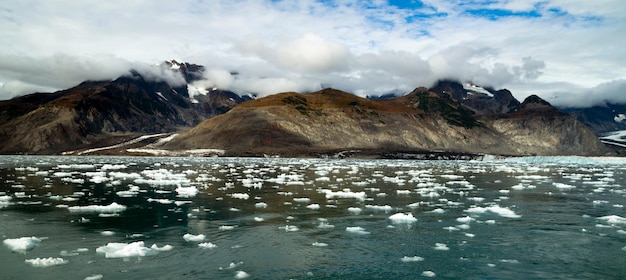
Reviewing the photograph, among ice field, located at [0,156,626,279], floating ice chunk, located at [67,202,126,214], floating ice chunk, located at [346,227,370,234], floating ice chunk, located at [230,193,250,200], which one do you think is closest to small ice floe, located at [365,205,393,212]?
ice field, located at [0,156,626,279]

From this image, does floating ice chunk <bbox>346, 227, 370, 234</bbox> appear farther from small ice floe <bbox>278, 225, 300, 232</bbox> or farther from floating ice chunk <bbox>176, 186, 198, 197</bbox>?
floating ice chunk <bbox>176, 186, 198, 197</bbox>

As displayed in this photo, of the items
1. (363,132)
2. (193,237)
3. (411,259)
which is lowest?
(411,259)

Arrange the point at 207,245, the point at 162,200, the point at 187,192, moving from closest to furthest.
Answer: the point at 207,245 → the point at 162,200 → the point at 187,192

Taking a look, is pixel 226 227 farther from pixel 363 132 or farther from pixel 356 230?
pixel 363 132

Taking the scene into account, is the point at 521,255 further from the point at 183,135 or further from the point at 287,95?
the point at 287,95

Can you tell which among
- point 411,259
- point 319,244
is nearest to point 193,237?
point 319,244

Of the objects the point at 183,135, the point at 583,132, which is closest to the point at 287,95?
the point at 183,135

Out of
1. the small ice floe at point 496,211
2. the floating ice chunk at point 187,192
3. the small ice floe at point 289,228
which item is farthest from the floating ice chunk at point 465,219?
the floating ice chunk at point 187,192

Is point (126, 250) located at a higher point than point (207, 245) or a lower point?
higher
